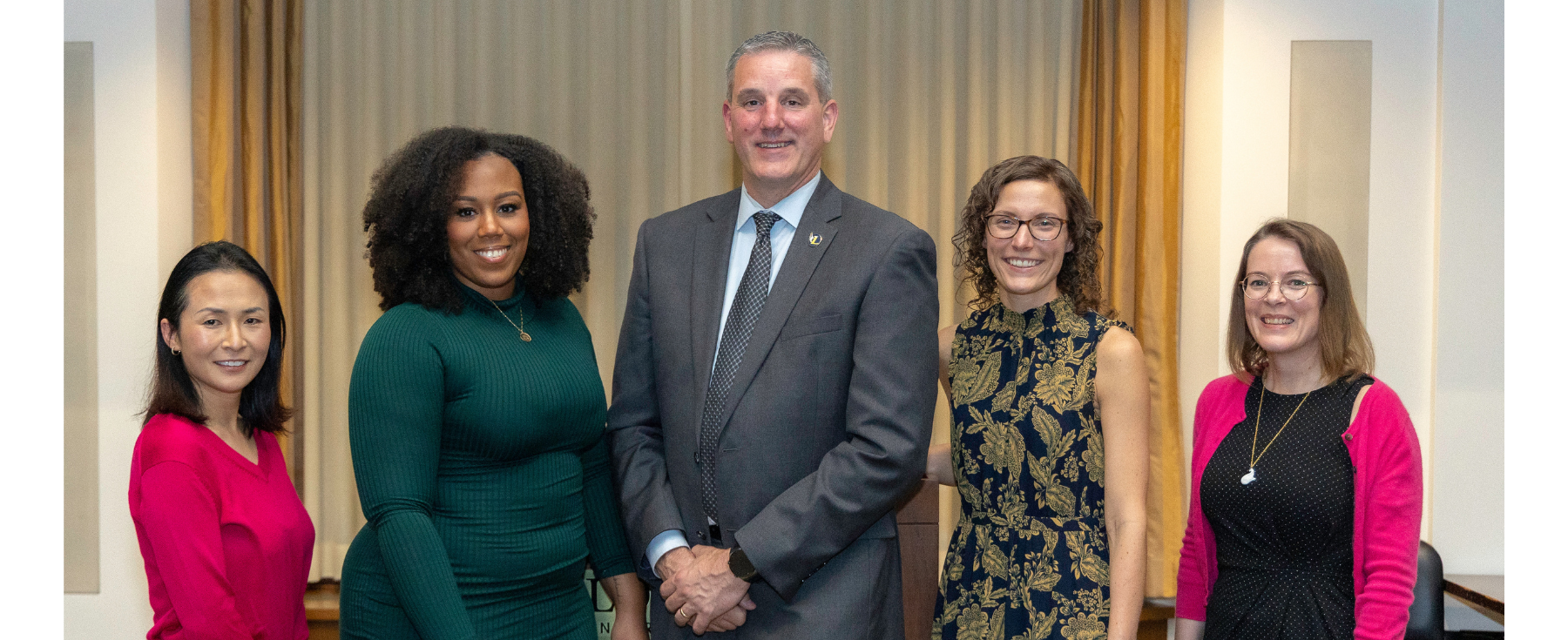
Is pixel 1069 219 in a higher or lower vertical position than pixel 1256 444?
higher

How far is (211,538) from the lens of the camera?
5.97 ft

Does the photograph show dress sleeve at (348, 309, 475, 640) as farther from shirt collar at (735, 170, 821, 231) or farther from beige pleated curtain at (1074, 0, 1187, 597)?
beige pleated curtain at (1074, 0, 1187, 597)

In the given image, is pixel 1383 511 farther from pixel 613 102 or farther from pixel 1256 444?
pixel 613 102

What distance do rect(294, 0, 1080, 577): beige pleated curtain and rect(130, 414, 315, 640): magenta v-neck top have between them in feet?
8.57

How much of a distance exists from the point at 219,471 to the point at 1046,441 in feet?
5.02

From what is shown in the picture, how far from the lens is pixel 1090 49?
4.32 meters

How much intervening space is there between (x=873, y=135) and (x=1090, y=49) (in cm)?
95

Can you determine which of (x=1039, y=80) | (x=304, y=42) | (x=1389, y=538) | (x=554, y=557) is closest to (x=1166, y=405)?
(x=1039, y=80)

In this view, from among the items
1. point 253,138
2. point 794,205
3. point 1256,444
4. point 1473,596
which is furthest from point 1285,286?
point 253,138

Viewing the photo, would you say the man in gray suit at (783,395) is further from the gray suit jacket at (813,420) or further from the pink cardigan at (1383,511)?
the pink cardigan at (1383,511)

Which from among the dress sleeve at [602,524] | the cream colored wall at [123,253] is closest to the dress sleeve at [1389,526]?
the dress sleeve at [602,524]

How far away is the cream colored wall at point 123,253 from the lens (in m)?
3.88

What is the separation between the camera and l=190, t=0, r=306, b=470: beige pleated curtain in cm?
413

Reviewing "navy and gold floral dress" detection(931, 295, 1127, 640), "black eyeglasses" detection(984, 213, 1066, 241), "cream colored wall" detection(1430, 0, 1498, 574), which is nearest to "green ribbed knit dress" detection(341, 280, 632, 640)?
"navy and gold floral dress" detection(931, 295, 1127, 640)
